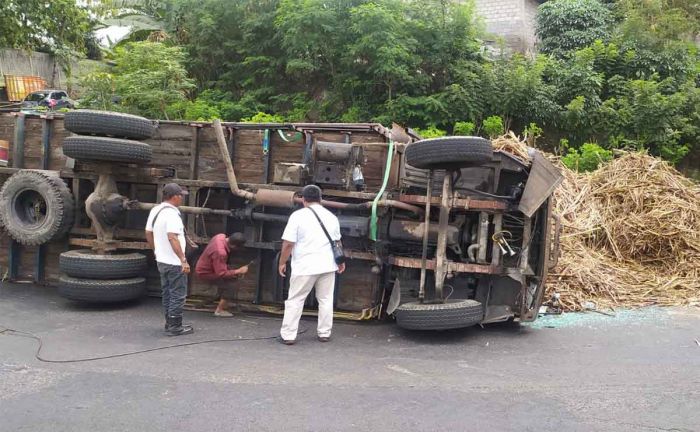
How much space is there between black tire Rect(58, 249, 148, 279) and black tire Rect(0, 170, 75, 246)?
→ 51cm

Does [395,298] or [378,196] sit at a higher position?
[378,196]

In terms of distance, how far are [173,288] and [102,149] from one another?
76.8 inches

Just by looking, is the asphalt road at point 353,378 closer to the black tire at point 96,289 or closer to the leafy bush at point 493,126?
the black tire at point 96,289

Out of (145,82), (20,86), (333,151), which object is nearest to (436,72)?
(145,82)

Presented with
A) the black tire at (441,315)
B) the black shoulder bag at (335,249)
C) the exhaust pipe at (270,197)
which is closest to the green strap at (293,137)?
the exhaust pipe at (270,197)

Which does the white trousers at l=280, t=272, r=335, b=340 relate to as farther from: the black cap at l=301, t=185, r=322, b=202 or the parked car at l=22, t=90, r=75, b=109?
the parked car at l=22, t=90, r=75, b=109

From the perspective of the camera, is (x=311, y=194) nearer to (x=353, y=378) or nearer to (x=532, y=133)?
(x=353, y=378)

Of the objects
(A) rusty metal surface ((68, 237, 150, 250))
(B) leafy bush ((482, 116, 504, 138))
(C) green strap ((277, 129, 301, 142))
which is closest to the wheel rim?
(A) rusty metal surface ((68, 237, 150, 250))

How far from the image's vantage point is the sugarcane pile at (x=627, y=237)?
25.9 ft

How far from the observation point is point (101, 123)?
672 centimetres

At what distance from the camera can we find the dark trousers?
5.89 m

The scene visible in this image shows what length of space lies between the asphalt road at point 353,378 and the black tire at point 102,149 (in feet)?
5.95

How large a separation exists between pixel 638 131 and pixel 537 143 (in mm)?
2437

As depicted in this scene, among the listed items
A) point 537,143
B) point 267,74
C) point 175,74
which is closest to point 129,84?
point 175,74
